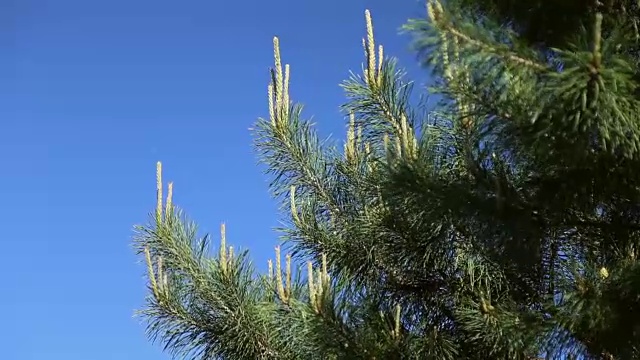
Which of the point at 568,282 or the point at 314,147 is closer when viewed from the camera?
the point at 568,282

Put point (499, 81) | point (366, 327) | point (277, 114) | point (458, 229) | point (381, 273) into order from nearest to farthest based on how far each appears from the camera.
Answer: point (499, 81) < point (458, 229) < point (366, 327) < point (381, 273) < point (277, 114)

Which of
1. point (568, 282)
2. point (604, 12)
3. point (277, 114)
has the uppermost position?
point (277, 114)

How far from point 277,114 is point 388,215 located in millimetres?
800

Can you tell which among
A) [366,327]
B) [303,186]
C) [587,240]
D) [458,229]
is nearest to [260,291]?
[303,186]

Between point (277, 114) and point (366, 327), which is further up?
point (277, 114)

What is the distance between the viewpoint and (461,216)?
2441 millimetres

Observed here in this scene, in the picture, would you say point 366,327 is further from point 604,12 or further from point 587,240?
point 604,12

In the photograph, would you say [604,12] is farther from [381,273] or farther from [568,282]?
[381,273]

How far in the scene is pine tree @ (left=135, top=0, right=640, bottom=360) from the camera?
2.17 m

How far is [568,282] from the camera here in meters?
2.50

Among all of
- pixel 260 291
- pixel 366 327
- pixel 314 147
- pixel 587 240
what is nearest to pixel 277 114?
pixel 314 147

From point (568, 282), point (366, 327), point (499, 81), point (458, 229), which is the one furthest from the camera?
point (366, 327)

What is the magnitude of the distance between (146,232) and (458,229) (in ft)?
5.52

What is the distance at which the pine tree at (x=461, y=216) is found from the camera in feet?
7.11
